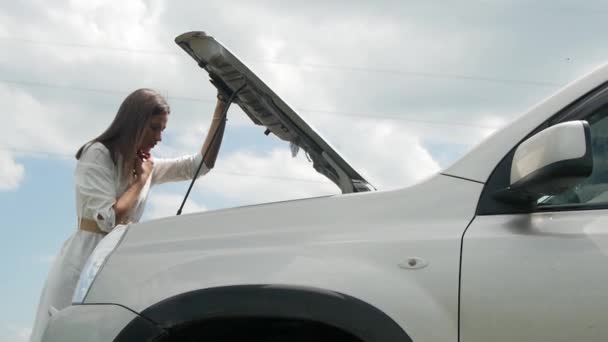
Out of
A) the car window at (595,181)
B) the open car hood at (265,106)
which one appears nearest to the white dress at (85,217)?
the open car hood at (265,106)

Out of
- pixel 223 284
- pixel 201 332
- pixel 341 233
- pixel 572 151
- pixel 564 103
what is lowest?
pixel 201 332

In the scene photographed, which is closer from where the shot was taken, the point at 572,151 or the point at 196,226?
the point at 572,151

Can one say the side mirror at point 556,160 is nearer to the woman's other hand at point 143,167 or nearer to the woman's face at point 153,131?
the woman's face at point 153,131

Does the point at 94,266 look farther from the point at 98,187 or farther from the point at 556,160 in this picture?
the point at 556,160

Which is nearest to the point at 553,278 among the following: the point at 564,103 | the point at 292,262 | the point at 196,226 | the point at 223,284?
the point at 564,103

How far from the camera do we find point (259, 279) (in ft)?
6.88

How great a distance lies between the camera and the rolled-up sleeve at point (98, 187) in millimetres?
3553

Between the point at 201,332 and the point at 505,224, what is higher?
the point at 505,224

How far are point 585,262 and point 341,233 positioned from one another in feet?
2.23

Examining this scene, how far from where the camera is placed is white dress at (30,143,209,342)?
3.54 m

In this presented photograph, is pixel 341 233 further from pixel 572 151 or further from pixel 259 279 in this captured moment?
pixel 572 151

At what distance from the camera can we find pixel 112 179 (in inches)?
147

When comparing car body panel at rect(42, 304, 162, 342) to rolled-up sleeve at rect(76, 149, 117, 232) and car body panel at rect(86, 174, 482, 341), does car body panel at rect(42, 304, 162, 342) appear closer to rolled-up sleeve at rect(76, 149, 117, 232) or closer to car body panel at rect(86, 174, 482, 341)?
car body panel at rect(86, 174, 482, 341)

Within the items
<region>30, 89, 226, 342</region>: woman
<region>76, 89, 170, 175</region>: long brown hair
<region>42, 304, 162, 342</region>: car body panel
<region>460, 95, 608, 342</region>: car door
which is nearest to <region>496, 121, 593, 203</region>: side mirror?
<region>460, 95, 608, 342</region>: car door
